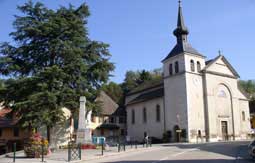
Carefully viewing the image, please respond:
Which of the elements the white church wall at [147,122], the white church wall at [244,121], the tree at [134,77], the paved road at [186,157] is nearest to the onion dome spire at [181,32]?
the white church wall at [147,122]

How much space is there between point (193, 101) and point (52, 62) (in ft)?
72.9

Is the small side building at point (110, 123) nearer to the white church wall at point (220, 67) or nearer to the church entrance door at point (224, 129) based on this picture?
the church entrance door at point (224, 129)

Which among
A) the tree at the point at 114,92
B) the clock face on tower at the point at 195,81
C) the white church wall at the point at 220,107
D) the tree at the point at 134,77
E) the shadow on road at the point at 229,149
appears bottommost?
the shadow on road at the point at 229,149

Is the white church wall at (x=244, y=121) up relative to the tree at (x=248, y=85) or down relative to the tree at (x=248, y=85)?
down

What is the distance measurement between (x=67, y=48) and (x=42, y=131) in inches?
489

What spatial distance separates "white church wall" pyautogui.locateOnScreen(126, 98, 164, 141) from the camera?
52344 millimetres

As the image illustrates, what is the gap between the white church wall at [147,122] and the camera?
52344mm

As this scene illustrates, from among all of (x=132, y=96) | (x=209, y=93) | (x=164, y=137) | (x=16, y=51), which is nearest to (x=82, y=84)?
(x=16, y=51)

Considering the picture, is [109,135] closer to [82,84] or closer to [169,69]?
[169,69]

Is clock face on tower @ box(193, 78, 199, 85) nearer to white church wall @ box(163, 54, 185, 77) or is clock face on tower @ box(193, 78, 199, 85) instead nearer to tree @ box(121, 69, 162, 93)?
white church wall @ box(163, 54, 185, 77)

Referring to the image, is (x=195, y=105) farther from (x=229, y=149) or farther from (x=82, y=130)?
(x=82, y=130)

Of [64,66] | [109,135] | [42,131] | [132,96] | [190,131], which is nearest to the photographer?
[64,66]

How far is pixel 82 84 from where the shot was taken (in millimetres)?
35625

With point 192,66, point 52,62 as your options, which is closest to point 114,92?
point 192,66
